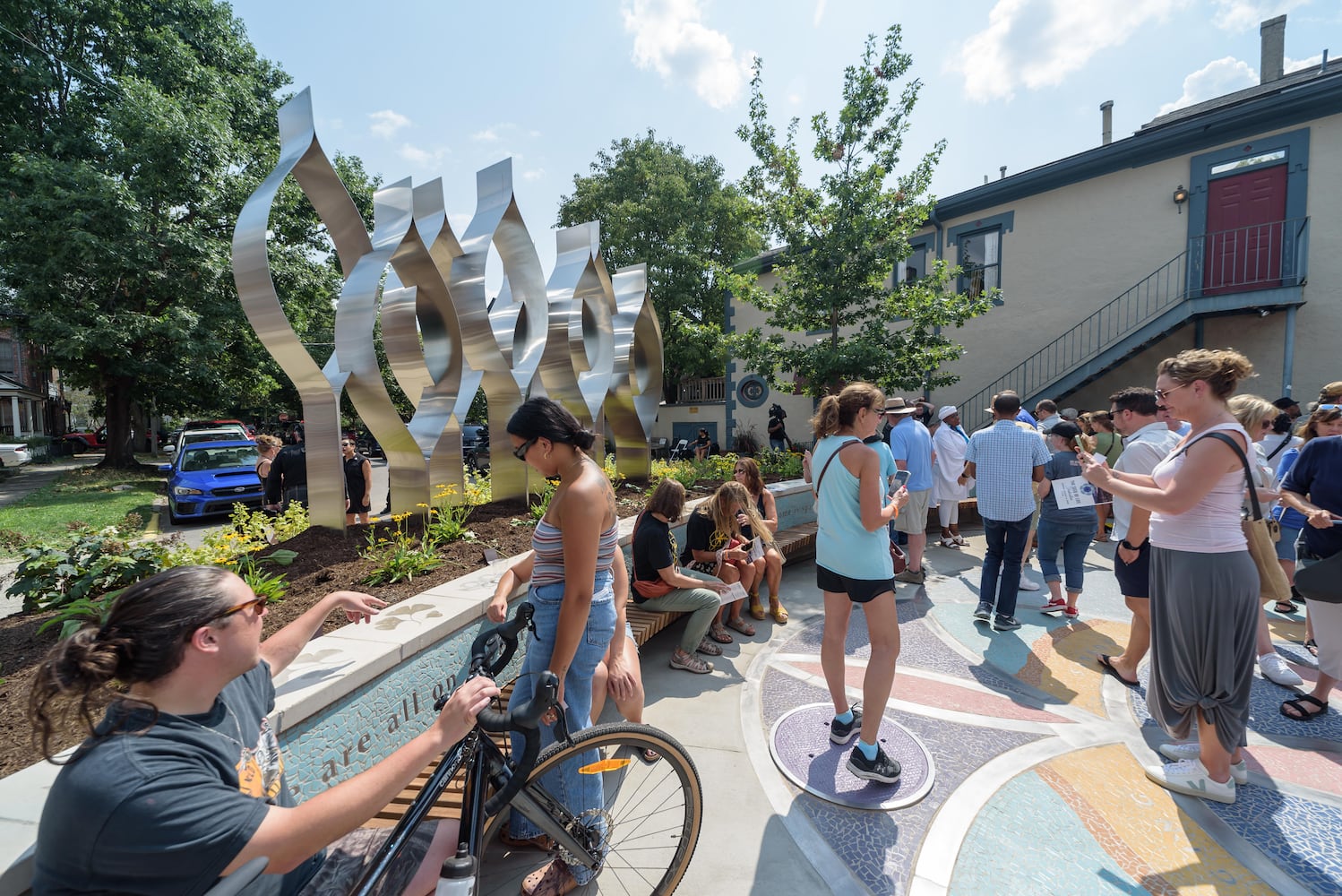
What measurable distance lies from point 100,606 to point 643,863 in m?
2.74

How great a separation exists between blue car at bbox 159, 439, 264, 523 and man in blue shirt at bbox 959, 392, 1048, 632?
11436 mm

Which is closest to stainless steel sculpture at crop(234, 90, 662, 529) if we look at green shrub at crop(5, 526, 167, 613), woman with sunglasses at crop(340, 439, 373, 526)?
woman with sunglasses at crop(340, 439, 373, 526)

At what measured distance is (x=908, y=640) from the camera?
4777mm

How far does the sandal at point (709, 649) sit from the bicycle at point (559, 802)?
1702 mm

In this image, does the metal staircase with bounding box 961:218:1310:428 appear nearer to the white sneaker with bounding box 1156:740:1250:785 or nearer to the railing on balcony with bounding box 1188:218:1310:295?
the railing on balcony with bounding box 1188:218:1310:295

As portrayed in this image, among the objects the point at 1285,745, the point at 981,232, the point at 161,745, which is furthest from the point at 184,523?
the point at 981,232

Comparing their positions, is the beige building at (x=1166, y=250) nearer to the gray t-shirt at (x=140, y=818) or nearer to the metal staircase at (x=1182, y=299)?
the metal staircase at (x=1182, y=299)

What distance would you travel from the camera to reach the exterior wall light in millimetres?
11398

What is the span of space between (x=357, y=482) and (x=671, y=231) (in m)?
19.3

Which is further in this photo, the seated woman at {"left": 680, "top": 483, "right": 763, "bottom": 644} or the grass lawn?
the grass lawn

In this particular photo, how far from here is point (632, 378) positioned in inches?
340

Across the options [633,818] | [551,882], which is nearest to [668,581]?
[633,818]

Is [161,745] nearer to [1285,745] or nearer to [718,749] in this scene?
[718,749]

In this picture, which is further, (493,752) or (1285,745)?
(1285,745)
